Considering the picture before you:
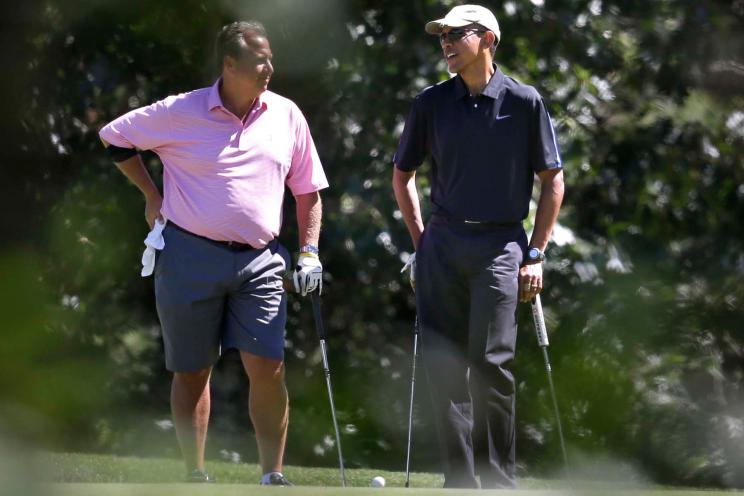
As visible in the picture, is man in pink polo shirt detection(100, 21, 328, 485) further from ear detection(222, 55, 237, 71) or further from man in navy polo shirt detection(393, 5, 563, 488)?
man in navy polo shirt detection(393, 5, 563, 488)

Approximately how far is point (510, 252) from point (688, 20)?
16.8ft

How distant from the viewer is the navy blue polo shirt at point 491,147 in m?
4.69

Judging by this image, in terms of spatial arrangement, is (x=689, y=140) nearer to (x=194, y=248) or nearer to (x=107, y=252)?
(x=107, y=252)

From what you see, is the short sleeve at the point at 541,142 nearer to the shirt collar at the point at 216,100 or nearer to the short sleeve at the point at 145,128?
the shirt collar at the point at 216,100

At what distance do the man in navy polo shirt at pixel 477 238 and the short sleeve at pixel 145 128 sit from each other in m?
0.88

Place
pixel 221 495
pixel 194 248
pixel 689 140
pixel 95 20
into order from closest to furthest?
pixel 221 495, pixel 194 248, pixel 95 20, pixel 689 140

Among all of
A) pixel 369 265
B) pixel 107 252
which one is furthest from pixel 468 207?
pixel 107 252

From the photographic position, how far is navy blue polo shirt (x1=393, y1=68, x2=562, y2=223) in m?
4.69

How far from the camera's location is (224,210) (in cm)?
457

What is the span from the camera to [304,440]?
906 cm

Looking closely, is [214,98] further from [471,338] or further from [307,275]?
[471,338]

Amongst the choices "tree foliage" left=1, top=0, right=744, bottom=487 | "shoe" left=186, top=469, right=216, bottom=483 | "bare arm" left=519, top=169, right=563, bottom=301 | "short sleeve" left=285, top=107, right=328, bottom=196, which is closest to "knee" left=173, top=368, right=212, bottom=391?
"shoe" left=186, top=469, right=216, bottom=483

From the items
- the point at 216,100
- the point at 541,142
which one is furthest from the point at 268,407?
the point at 541,142

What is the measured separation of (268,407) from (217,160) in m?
0.91
